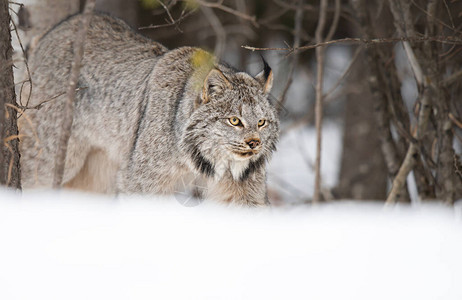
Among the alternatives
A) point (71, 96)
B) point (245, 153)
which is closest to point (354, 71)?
point (245, 153)

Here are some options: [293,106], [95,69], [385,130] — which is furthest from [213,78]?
[293,106]

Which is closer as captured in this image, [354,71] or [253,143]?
[253,143]

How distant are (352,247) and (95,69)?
110 inches

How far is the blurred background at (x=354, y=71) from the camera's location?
450 cm

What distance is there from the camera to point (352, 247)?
113 inches

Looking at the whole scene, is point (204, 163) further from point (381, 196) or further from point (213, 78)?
point (381, 196)

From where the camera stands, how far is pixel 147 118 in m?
4.54

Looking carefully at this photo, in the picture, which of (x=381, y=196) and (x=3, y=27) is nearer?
(x=3, y=27)

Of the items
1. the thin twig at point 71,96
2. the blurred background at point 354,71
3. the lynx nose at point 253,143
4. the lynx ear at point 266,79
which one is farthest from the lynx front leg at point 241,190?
the thin twig at point 71,96

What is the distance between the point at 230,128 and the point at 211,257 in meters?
1.60

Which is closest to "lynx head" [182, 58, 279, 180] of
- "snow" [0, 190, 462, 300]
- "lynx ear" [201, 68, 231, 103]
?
"lynx ear" [201, 68, 231, 103]

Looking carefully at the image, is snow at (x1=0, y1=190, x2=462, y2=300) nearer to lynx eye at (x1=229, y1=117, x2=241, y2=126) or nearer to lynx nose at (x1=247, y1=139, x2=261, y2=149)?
lynx nose at (x1=247, y1=139, x2=261, y2=149)

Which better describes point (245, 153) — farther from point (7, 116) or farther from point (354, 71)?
point (354, 71)

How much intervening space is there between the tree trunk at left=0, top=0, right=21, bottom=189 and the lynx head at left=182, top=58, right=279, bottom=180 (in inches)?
49.6
